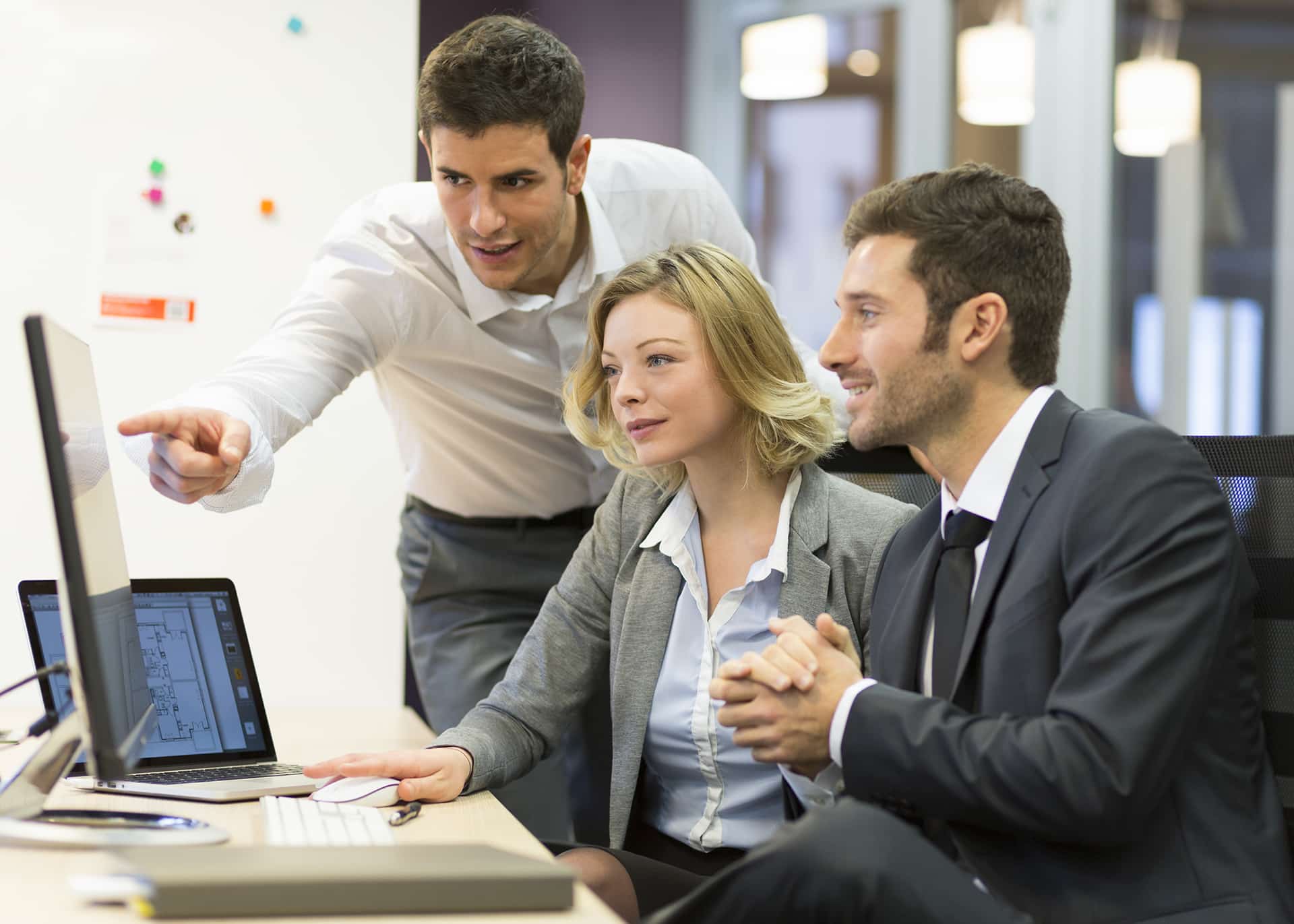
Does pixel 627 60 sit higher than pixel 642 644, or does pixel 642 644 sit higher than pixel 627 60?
pixel 627 60

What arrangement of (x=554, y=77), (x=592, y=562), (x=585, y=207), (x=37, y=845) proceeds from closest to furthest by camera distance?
(x=37, y=845) < (x=592, y=562) < (x=554, y=77) < (x=585, y=207)

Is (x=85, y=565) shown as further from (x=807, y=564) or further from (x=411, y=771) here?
(x=807, y=564)

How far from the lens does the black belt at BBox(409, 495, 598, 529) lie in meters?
2.56

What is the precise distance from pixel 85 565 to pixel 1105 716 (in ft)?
2.94

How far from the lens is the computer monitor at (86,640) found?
111 cm

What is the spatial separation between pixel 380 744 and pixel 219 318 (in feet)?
4.56

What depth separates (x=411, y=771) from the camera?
5.16 ft

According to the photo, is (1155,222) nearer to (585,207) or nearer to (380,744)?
(585,207)

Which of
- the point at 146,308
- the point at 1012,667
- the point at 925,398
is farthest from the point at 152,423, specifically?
the point at 146,308

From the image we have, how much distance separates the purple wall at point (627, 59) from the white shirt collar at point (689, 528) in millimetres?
2284

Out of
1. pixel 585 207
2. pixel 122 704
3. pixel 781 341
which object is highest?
pixel 585 207

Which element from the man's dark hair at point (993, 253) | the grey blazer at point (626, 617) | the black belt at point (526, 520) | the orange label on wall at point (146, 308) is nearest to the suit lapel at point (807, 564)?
the grey blazer at point (626, 617)

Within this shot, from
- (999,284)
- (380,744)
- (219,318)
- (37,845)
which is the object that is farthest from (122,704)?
(219,318)

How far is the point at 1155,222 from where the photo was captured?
149 inches
